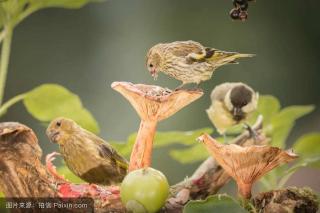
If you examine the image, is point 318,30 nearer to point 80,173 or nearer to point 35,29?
point 35,29

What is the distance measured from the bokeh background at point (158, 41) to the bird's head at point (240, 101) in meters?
0.76

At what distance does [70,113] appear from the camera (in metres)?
1.20

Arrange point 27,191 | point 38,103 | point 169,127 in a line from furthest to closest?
1. point 169,127
2. point 38,103
3. point 27,191

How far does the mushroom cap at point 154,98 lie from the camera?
802mm

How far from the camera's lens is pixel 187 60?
3.10 ft

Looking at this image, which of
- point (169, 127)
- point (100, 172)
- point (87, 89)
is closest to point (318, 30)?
point (169, 127)

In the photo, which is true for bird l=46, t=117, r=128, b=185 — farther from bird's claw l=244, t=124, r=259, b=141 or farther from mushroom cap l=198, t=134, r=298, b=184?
bird's claw l=244, t=124, r=259, b=141

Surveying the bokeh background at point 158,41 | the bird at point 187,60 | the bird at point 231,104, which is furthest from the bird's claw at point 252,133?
the bokeh background at point 158,41

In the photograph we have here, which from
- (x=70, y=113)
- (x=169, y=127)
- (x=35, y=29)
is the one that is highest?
(x=35, y=29)

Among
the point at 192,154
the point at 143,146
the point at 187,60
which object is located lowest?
the point at 192,154

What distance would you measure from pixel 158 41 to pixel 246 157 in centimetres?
149

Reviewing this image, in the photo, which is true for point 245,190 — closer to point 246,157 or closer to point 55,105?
point 246,157

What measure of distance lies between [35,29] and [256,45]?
77 centimetres

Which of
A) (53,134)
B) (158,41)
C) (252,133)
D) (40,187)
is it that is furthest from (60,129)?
(158,41)
